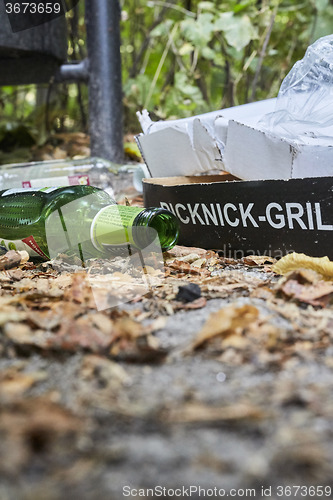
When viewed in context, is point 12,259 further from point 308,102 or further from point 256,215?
point 308,102

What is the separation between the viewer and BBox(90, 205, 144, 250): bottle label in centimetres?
104

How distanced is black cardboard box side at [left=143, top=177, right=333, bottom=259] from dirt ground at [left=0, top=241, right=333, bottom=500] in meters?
0.21

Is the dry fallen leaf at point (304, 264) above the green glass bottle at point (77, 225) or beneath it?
beneath

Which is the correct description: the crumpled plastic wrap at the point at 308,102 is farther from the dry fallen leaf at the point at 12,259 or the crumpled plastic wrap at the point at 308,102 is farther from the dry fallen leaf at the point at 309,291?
the dry fallen leaf at the point at 12,259

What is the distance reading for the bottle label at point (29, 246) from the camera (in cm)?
113

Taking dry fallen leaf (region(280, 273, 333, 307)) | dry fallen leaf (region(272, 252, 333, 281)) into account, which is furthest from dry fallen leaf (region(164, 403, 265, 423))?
dry fallen leaf (region(272, 252, 333, 281))

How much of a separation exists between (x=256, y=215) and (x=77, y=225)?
1.34 ft

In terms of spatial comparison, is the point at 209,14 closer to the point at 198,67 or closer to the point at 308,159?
the point at 198,67

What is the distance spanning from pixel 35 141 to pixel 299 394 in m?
2.38

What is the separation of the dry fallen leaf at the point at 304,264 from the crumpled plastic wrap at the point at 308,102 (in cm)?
25

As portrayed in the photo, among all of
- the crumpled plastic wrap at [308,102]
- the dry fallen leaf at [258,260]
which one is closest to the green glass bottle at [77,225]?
the dry fallen leaf at [258,260]

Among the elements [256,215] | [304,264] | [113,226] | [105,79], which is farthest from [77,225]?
[105,79]

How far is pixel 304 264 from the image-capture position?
0.92 meters

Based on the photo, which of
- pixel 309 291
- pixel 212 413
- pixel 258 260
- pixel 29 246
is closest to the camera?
pixel 212 413
